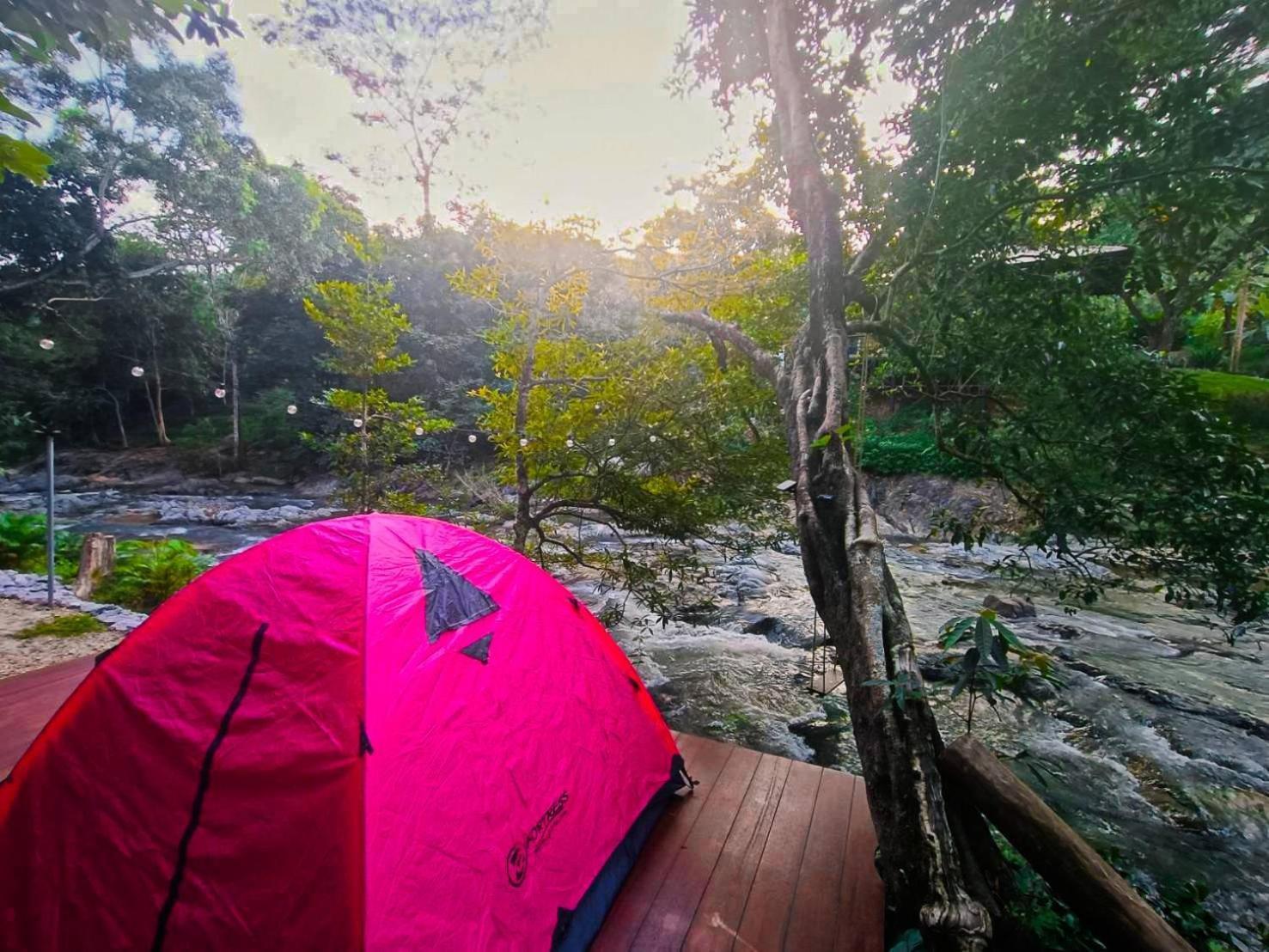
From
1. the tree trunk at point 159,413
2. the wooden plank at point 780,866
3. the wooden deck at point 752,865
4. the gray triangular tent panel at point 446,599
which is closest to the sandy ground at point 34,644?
the wooden deck at point 752,865

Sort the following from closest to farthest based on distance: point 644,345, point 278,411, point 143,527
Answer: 1. point 644,345
2. point 143,527
3. point 278,411

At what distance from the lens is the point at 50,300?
13.9m

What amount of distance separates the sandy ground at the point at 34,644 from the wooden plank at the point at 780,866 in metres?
5.56

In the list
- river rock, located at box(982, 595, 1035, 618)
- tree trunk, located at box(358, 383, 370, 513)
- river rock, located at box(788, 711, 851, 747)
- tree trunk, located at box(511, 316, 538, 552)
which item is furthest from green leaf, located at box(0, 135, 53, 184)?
river rock, located at box(982, 595, 1035, 618)

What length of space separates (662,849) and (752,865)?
0.41 m

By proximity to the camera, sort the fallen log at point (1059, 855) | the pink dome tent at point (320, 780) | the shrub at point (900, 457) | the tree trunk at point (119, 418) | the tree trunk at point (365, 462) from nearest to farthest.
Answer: the fallen log at point (1059, 855), the pink dome tent at point (320, 780), the tree trunk at point (365, 462), the shrub at point (900, 457), the tree trunk at point (119, 418)

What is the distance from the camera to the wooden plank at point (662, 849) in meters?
2.08

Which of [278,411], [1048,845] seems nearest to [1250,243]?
[1048,845]

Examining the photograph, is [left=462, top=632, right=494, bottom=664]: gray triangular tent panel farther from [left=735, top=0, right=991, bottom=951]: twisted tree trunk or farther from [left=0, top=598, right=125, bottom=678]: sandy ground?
[left=0, top=598, right=125, bottom=678]: sandy ground

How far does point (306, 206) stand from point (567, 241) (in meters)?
15.6

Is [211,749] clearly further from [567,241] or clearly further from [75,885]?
[567,241]

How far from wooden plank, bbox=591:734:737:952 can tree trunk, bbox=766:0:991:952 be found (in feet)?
3.08

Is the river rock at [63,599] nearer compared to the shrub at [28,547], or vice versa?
the river rock at [63,599]

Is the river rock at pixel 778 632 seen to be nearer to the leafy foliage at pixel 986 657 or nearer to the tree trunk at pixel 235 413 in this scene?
the leafy foliage at pixel 986 657
